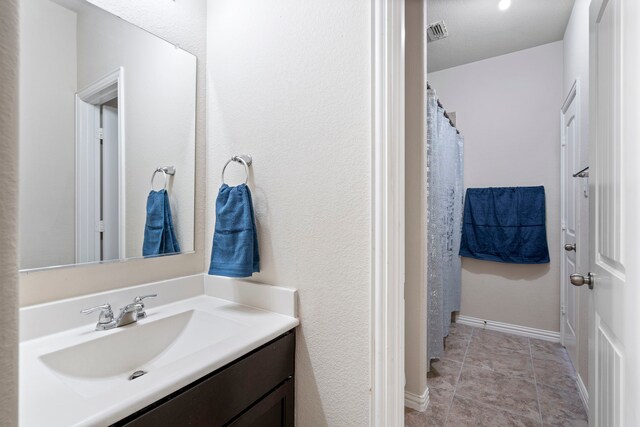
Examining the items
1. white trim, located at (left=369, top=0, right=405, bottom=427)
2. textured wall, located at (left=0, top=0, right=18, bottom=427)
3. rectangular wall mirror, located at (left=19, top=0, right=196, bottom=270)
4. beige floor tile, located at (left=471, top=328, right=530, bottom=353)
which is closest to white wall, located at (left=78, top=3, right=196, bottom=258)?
rectangular wall mirror, located at (left=19, top=0, right=196, bottom=270)

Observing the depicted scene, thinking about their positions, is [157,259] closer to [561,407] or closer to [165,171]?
[165,171]

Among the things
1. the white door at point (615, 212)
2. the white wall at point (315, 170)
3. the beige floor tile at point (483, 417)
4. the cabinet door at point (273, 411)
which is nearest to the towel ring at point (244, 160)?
the white wall at point (315, 170)

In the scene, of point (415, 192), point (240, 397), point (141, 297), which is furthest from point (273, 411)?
point (415, 192)

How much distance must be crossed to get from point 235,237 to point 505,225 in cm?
253

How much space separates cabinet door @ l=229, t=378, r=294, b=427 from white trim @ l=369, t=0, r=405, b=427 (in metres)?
0.30

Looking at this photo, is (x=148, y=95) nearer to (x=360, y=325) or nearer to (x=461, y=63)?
(x=360, y=325)

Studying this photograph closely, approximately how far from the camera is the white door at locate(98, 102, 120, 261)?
107cm

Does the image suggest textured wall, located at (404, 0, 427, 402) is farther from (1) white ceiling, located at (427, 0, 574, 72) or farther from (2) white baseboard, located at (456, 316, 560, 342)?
(2) white baseboard, located at (456, 316, 560, 342)

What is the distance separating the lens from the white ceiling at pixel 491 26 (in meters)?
2.11

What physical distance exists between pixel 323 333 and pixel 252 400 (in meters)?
0.30

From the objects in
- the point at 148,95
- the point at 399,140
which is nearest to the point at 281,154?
the point at 399,140

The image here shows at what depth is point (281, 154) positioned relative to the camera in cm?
116

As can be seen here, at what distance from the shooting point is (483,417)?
1.61m

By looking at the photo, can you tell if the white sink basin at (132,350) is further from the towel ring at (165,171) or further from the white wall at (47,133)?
the towel ring at (165,171)
